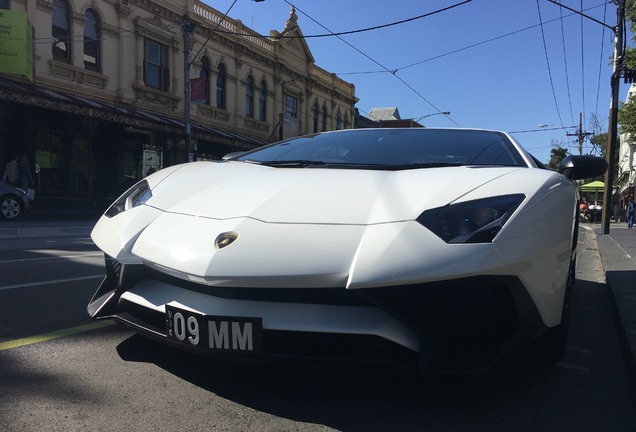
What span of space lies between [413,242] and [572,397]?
1207mm

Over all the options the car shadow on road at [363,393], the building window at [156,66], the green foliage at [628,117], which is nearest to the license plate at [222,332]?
the car shadow on road at [363,393]

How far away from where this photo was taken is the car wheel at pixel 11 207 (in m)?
12.6

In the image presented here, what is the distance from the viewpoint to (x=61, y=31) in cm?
1664

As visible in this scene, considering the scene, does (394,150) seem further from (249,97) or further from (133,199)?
(249,97)

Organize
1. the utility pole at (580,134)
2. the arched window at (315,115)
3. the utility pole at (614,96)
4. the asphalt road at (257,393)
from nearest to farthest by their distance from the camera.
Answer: the asphalt road at (257,393) → the utility pole at (614,96) → the arched window at (315,115) → the utility pole at (580,134)

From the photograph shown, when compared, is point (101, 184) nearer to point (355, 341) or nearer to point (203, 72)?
point (203, 72)

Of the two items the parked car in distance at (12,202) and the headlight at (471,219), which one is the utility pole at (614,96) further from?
the parked car in distance at (12,202)

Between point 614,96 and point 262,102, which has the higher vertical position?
point 262,102

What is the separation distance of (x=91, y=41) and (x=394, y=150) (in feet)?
58.0

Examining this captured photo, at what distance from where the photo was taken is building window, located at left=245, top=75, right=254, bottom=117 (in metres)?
26.0

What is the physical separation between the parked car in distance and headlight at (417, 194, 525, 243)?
13376 millimetres

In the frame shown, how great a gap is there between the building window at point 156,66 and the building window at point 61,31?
343 centimetres

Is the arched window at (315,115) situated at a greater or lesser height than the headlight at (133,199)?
greater

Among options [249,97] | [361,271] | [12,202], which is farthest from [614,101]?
[249,97]
